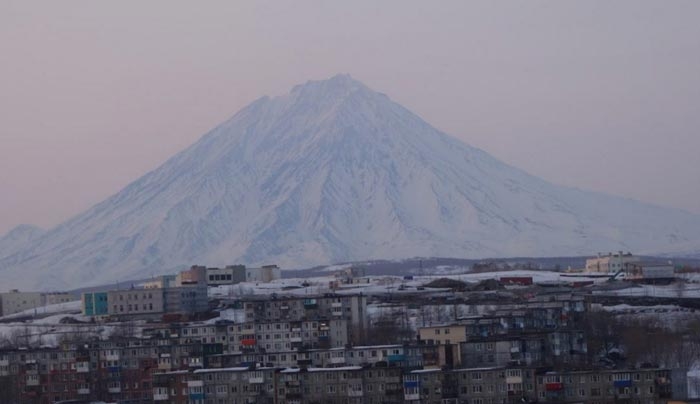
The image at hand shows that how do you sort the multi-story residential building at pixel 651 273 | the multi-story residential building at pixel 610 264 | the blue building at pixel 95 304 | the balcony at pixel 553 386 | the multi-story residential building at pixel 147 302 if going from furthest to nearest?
the multi-story residential building at pixel 610 264 → the multi-story residential building at pixel 651 273 → the blue building at pixel 95 304 → the multi-story residential building at pixel 147 302 → the balcony at pixel 553 386

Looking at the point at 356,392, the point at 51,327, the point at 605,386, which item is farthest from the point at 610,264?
the point at 605,386

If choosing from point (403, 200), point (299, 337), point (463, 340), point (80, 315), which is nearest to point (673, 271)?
point (80, 315)

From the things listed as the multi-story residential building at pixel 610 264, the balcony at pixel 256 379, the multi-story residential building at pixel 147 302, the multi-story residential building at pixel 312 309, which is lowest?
the balcony at pixel 256 379

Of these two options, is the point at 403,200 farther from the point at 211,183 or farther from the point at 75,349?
the point at 75,349

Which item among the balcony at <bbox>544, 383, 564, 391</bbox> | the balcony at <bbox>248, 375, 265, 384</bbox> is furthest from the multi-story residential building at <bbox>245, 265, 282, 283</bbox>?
the balcony at <bbox>544, 383, 564, 391</bbox>

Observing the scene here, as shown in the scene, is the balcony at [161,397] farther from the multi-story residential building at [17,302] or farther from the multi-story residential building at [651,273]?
the multi-story residential building at [17,302]

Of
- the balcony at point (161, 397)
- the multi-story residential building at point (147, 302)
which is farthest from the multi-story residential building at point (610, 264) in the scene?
the balcony at point (161, 397)
